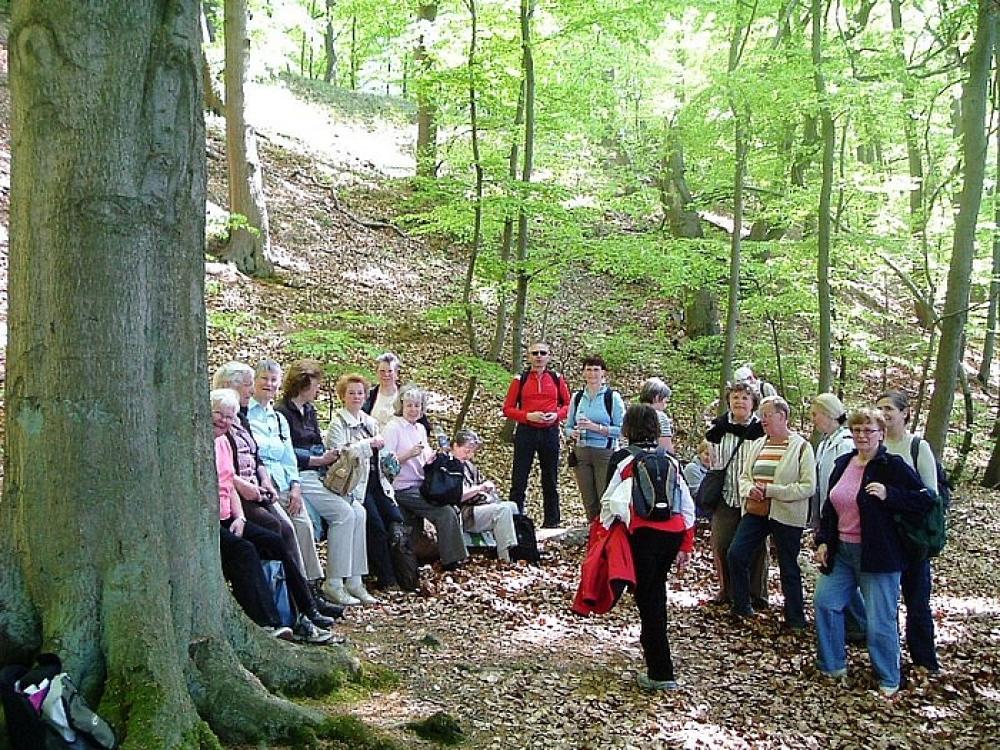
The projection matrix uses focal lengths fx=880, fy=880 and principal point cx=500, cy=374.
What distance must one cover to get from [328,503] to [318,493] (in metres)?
0.10

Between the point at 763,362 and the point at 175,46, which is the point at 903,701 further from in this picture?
the point at 763,362

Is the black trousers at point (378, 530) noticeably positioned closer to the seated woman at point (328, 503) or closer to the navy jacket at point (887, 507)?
the seated woman at point (328, 503)

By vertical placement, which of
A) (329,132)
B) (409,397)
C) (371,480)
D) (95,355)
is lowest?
(371,480)

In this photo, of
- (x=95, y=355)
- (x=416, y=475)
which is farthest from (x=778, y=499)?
(x=95, y=355)

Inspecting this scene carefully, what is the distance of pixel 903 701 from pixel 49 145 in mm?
5349

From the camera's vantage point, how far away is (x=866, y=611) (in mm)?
5414

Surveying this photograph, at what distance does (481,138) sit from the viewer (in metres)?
12.8

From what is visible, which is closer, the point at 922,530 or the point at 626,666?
the point at 922,530

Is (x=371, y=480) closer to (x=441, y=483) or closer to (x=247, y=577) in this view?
(x=441, y=483)

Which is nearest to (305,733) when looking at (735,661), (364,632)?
(364,632)

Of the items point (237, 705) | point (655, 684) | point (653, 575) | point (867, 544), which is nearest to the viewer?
point (237, 705)

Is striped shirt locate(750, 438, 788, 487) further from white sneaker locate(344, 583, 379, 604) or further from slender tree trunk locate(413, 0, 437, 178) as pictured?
slender tree trunk locate(413, 0, 437, 178)

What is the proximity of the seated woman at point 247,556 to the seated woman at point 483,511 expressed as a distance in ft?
8.04

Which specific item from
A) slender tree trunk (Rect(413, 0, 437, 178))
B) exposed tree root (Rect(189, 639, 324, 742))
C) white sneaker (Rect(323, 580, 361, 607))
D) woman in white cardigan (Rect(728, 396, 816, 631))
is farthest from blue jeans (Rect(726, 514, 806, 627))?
slender tree trunk (Rect(413, 0, 437, 178))
